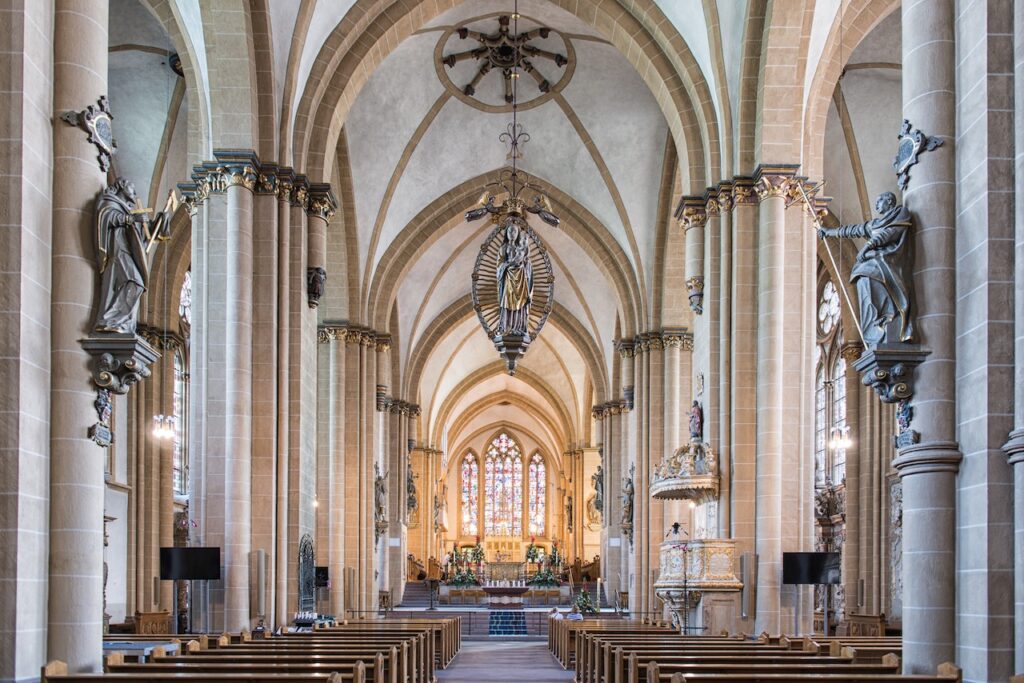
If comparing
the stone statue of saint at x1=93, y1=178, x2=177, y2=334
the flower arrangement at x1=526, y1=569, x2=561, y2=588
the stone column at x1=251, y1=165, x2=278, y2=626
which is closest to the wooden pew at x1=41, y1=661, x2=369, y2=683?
the stone statue of saint at x1=93, y1=178, x2=177, y2=334

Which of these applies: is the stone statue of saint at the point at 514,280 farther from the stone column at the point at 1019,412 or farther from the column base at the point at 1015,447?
the column base at the point at 1015,447

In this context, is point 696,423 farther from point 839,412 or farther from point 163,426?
point 163,426

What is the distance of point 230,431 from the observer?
17.3 metres

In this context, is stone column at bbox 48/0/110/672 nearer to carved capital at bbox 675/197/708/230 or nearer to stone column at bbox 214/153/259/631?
stone column at bbox 214/153/259/631

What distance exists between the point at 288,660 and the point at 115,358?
3423 mm

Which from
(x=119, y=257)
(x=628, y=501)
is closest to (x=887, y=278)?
(x=119, y=257)

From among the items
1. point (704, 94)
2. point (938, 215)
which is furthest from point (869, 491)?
point (938, 215)

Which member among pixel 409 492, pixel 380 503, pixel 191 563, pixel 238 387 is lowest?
pixel 409 492

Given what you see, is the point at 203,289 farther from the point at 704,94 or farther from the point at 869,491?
the point at 869,491

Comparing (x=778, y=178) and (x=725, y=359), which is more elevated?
(x=778, y=178)

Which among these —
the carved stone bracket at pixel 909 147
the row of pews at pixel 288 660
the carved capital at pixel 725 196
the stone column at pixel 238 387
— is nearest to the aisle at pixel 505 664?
the row of pews at pixel 288 660

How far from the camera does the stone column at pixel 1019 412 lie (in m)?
7.78

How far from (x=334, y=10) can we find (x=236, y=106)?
3.37 m

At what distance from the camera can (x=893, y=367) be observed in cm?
892
